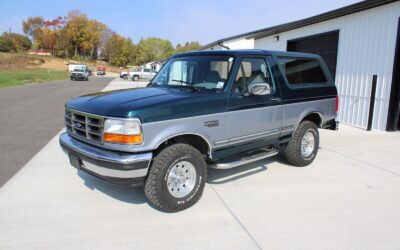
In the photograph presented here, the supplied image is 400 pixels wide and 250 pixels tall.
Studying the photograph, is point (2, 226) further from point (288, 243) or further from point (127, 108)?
point (288, 243)

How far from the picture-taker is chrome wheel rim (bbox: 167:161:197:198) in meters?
3.84

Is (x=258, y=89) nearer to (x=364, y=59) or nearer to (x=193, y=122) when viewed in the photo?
(x=193, y=122)

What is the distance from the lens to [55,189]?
4.59m

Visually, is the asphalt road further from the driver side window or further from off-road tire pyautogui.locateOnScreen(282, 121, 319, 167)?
off-road tire pyautogui.locateOnScreen(282, 121, 319, 167)

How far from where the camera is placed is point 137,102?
365 centimetres

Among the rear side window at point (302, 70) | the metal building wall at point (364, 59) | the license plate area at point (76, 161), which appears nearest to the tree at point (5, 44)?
the metal building wall at point (364, 59)

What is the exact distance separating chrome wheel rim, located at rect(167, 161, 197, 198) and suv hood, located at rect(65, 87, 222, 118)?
2.47 ft

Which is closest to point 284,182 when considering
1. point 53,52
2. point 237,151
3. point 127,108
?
point 237,151

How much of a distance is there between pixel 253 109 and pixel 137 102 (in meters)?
1.72

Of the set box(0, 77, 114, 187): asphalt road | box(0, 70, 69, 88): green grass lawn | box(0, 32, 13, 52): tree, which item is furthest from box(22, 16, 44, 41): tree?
box(0, 77, 114, 187): asphalt road

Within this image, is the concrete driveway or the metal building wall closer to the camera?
the concrete driveway

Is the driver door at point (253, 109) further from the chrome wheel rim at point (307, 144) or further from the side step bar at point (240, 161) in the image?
the chrome wheel rim at point (307, 144)

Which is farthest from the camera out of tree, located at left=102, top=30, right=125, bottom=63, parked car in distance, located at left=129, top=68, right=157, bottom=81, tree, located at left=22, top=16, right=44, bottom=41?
tree, located at left=22, top=16, right=44, bottom=41

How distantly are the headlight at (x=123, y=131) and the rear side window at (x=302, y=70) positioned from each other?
2814 millimetres
